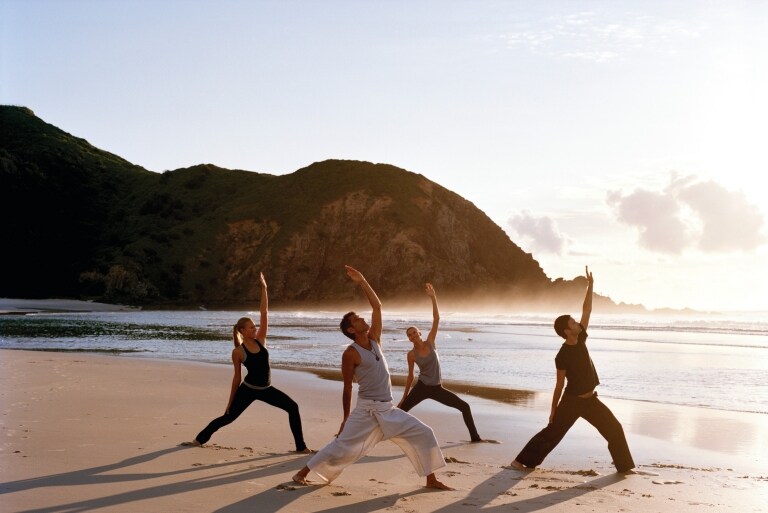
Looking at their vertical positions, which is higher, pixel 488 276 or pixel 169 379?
pixel 488 276

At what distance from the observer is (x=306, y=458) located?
8852 millimetres

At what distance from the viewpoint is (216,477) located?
7637mm

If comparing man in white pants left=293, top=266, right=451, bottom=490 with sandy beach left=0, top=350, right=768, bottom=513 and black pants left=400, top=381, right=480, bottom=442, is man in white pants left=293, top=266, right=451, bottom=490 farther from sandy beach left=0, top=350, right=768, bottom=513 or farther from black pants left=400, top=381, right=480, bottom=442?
black pants left=400, top=381, right=480, bottom=442

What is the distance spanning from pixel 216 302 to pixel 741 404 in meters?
85.9

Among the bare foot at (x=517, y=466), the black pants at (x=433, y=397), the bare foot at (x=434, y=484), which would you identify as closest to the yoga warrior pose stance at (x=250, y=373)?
the black pants at (x=433, y=397)

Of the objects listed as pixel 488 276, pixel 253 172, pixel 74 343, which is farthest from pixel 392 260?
pixel 74 343

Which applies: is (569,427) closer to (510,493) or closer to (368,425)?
(510,493)

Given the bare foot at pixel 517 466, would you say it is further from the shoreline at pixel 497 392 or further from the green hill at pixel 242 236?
the green hill at pixel 242 236

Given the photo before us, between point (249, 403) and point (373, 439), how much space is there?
2.15 meters

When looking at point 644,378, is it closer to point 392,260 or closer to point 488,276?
point 392,260

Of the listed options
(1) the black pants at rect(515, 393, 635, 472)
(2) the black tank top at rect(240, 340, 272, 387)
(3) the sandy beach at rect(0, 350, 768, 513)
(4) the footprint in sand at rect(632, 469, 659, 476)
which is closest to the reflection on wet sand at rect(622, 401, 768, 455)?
(3) the sandy beach at rect(0, 350, 768, 513)

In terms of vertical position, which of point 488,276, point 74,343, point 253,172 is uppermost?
point 253,172

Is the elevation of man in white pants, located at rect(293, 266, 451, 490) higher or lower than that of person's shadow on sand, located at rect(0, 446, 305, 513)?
higher

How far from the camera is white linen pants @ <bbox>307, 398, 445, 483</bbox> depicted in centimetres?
723
